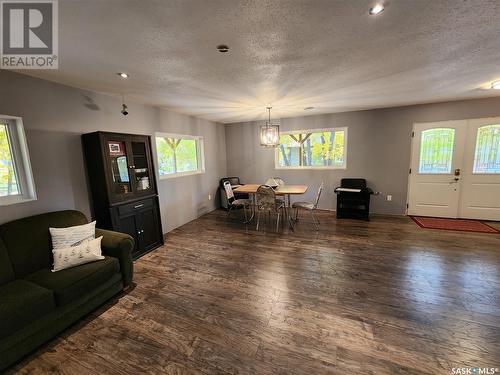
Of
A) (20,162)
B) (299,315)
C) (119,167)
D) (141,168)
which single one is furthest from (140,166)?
(299,315)

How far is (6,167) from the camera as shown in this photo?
2.31 meters

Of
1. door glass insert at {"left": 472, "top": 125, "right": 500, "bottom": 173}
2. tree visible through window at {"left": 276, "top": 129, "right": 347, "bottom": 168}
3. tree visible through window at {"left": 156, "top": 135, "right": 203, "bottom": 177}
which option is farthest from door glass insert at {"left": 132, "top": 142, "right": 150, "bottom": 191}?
door glass insert at {"left": 472, "top": 125, "right": 500, "bottom": 173}

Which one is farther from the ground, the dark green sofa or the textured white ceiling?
the textured white ceiling

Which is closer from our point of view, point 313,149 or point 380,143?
point 380,143

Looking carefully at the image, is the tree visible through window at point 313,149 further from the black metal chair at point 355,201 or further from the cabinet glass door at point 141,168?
the cabinet glass door at point 141,168

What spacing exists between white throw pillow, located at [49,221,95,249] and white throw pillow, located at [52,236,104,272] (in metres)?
0.08

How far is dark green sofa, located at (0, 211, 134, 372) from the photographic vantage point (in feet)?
5.34

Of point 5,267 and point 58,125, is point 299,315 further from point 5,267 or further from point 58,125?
point 58,125

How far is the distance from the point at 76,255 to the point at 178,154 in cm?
300

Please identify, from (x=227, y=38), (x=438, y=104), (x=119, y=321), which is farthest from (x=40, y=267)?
(x=438, y=104)

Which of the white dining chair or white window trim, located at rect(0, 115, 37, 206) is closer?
white window trim, located at rect(0, 115, 37, 206)

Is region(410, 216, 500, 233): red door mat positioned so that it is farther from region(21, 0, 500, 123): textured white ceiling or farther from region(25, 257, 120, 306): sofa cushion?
region(25, 257, 120, 306): sofa cushion

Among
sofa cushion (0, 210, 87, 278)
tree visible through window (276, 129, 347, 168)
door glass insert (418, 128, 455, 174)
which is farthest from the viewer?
tree visible through window (276, 129, 347, 168)

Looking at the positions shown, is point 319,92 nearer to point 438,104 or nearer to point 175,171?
point 438,104
